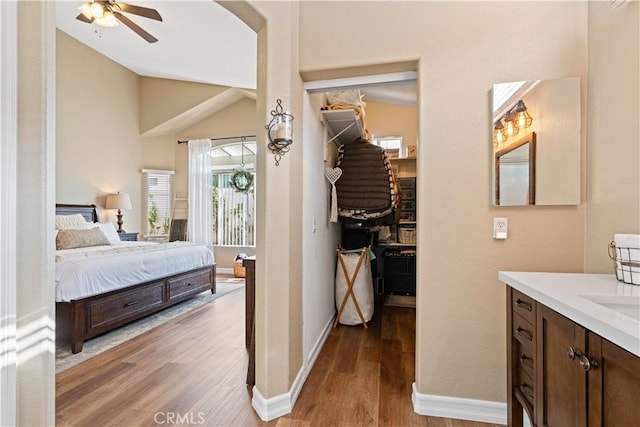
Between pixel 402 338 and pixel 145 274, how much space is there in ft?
8.99

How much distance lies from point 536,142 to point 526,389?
125cm

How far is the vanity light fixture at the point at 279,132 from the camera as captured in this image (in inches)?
66.0

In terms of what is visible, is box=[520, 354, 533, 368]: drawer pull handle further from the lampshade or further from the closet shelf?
the lampshade

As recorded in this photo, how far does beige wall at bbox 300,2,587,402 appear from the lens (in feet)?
5.64

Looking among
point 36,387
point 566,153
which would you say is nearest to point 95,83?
point 36,387

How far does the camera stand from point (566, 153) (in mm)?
1670

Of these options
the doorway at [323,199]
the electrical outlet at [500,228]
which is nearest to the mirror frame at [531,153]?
the electrical outlet at [500,228]

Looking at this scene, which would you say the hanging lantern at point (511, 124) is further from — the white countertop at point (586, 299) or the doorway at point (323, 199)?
the white countertop at point (586, 299)

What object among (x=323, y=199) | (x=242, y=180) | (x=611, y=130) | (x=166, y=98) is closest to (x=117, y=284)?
(x=323, y=199)

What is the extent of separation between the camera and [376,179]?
122 inches

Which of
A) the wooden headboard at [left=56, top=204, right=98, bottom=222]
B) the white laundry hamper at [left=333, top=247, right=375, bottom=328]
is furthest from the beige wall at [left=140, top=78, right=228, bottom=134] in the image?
the white laundry hamper at [left=333, top=247, right=375, bottom=328]

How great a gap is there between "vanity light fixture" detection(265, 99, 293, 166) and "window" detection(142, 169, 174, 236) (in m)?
5.58

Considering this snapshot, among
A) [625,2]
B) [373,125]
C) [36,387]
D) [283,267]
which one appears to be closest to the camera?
[36,387]

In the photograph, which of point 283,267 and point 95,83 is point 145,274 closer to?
point 283,267
